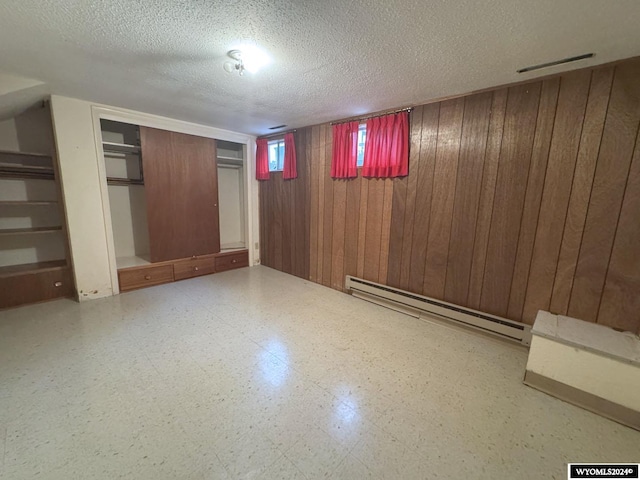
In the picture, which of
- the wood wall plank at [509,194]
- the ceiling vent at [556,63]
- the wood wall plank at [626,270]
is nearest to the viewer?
the ceiling vent at [556,63]

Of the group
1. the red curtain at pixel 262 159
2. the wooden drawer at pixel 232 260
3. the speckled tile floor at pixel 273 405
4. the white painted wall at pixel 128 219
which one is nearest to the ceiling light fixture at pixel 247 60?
the speckled tile floor at pixel 273 405

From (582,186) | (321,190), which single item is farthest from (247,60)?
(582,186)

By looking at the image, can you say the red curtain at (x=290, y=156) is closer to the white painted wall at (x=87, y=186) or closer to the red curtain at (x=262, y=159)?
the red curtain at (x=262, y=159)

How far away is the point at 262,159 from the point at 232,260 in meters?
1.88

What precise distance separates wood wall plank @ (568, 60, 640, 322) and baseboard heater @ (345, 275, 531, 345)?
45cm

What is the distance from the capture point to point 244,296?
3393mm

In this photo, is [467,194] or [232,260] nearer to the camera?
[467,194]

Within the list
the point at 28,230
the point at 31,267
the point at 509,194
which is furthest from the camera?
the point at 31,267

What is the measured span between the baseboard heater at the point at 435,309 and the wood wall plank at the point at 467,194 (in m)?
0.15

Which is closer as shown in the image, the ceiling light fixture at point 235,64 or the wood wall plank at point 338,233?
the ceiling light fixture at point 235,64

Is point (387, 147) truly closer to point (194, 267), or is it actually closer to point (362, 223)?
point (362, 223)

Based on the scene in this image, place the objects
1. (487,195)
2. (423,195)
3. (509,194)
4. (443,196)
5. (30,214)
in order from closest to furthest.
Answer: (509,194) < (487,195) < (443,196) < (423,195) < (30,214)

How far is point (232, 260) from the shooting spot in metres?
4.57

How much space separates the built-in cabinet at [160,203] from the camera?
3541 mm
